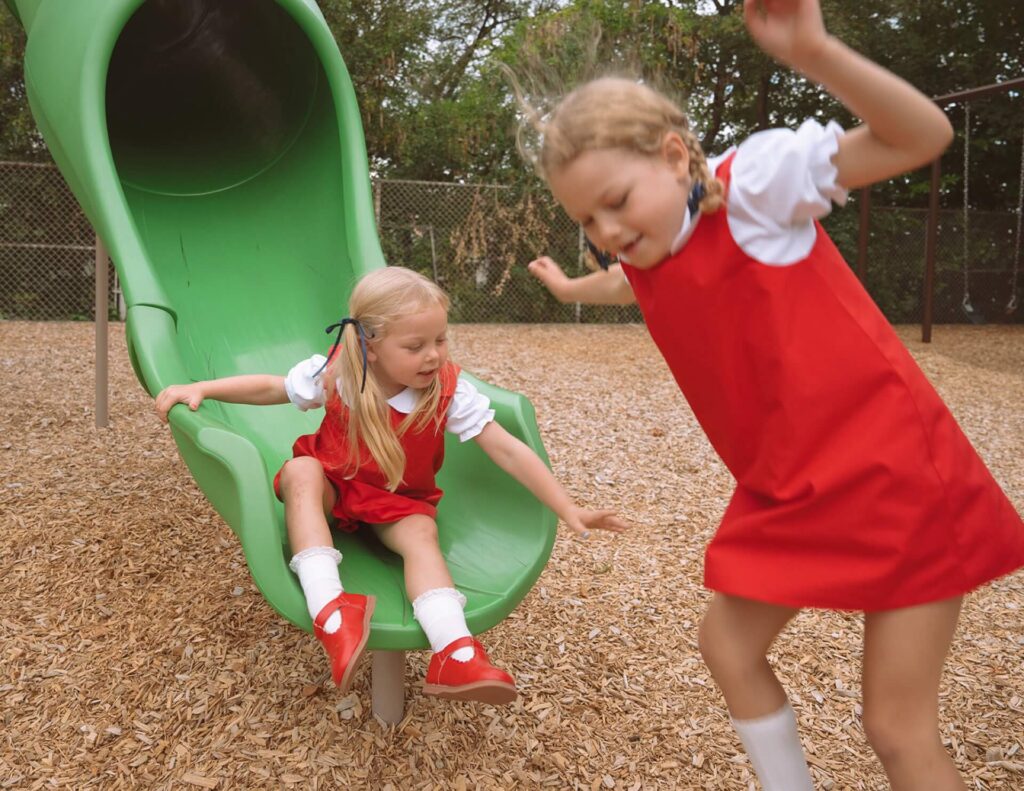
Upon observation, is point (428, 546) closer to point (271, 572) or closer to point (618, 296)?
point (271, 572)

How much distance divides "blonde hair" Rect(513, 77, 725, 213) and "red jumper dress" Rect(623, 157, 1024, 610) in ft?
0.16

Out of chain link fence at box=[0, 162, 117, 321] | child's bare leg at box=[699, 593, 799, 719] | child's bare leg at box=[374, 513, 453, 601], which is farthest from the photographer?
chain link fence at box=[0, 162, 117, 321]

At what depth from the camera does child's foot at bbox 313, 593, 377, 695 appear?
171cm

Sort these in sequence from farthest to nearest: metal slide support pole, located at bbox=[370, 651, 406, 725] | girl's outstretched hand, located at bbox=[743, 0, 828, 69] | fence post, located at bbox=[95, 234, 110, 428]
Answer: fence post, located at bbox=[95, 234, 110, 428]
metal slide support pole, located at bbox=[370, 651, 406, 725]
girl's outstretched hand, located at bbox=[743, 0, 828, 69]

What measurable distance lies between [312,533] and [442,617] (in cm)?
36

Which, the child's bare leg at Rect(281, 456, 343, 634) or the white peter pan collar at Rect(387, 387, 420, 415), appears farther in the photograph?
the white peter pan collar at Rect(387, 387, 420, 415)

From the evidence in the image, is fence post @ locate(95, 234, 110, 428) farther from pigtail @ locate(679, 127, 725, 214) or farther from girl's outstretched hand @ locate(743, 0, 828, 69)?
girl's outstretched hand @ locate(743, 0, 828, 69)

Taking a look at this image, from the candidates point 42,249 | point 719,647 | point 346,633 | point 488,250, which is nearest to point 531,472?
point 346,633

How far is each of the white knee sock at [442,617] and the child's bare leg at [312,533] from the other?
17 centimetres

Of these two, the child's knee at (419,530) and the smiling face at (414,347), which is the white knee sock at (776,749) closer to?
the child's knee at (419,530)

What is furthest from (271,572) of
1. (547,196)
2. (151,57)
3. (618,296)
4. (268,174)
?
(547,196)

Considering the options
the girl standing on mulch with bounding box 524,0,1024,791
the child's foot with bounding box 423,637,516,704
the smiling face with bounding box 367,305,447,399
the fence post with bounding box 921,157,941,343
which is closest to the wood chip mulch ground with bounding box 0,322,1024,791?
the child's foot with bounding box 423,637,516,704

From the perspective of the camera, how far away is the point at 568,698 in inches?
92.0

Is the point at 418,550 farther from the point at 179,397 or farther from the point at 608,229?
the point at 608,229
